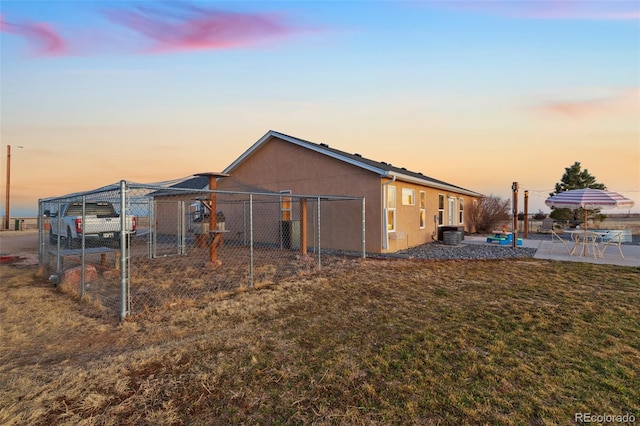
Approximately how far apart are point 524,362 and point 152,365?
12.7 ft

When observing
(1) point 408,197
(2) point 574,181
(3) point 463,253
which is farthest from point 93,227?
(2) point 574,181

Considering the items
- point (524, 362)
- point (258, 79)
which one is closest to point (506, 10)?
point (258, 79)

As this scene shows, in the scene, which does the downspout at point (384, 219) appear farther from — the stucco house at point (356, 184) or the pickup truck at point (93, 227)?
the pickup truck at point (93, 227)

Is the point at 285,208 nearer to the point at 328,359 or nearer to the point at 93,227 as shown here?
the point at 93,227

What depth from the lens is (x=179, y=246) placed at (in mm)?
11648

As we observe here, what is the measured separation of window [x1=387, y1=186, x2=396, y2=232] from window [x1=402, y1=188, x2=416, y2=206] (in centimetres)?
86

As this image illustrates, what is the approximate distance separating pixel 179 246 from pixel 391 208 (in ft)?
26.4

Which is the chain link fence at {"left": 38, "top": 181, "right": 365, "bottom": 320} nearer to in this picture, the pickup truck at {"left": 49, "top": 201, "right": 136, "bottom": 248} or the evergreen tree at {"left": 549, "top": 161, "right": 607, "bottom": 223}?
the pickup truck at {"left": 49, "top": 201, "right": 136, "bottom": 248}

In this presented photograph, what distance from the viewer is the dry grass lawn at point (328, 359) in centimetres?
247

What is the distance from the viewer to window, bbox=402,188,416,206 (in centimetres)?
1246

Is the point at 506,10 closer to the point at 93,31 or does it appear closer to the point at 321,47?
the point at 321,47

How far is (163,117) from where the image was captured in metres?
11.6

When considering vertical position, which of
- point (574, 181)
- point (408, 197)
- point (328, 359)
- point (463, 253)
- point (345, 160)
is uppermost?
point (574, 181)

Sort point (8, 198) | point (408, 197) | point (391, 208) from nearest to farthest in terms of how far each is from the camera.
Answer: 1. point (391, 208)
2. point (408, 197)
3. point (8, 198)
